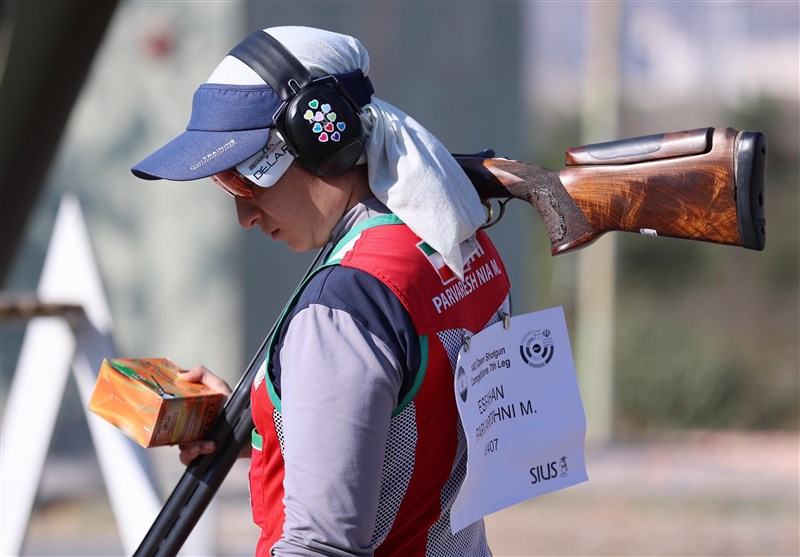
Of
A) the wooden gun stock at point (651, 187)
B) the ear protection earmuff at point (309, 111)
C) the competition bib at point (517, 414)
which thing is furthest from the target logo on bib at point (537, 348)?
the ear protection earmuff at point (309, 111)

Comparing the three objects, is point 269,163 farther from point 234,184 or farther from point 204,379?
point 204,379

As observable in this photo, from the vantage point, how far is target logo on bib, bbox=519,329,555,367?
1959 mm

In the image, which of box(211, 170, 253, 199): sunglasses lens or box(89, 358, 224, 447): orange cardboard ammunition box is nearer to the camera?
box(211, 170, 253, 199): sunglasses lens

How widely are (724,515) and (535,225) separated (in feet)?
42.0

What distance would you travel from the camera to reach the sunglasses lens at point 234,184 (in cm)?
175

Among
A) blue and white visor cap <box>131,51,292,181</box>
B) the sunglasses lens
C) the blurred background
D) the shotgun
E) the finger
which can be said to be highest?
blue and white visor cap <box>131,51,292,181</box>

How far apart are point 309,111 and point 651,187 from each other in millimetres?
536

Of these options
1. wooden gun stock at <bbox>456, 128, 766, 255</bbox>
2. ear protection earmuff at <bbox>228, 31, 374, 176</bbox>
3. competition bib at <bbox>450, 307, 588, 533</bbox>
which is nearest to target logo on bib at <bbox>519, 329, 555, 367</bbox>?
competition bib at <bbox>450, 307, 588, 533</bbox>

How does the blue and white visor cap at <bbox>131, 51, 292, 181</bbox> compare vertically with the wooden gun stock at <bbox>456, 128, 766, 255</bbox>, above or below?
above

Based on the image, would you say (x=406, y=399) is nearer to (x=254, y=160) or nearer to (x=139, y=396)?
(x=254, y=160)

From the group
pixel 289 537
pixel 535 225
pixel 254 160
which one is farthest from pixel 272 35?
pixel 535 225

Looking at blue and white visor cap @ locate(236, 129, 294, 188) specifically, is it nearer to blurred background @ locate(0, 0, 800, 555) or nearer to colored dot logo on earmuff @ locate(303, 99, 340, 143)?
colored dot logo on earmuff @ locate(303, 99, 340, 143)

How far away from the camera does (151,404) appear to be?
76.4 inches

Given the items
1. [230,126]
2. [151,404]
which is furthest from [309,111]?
[151,404]
